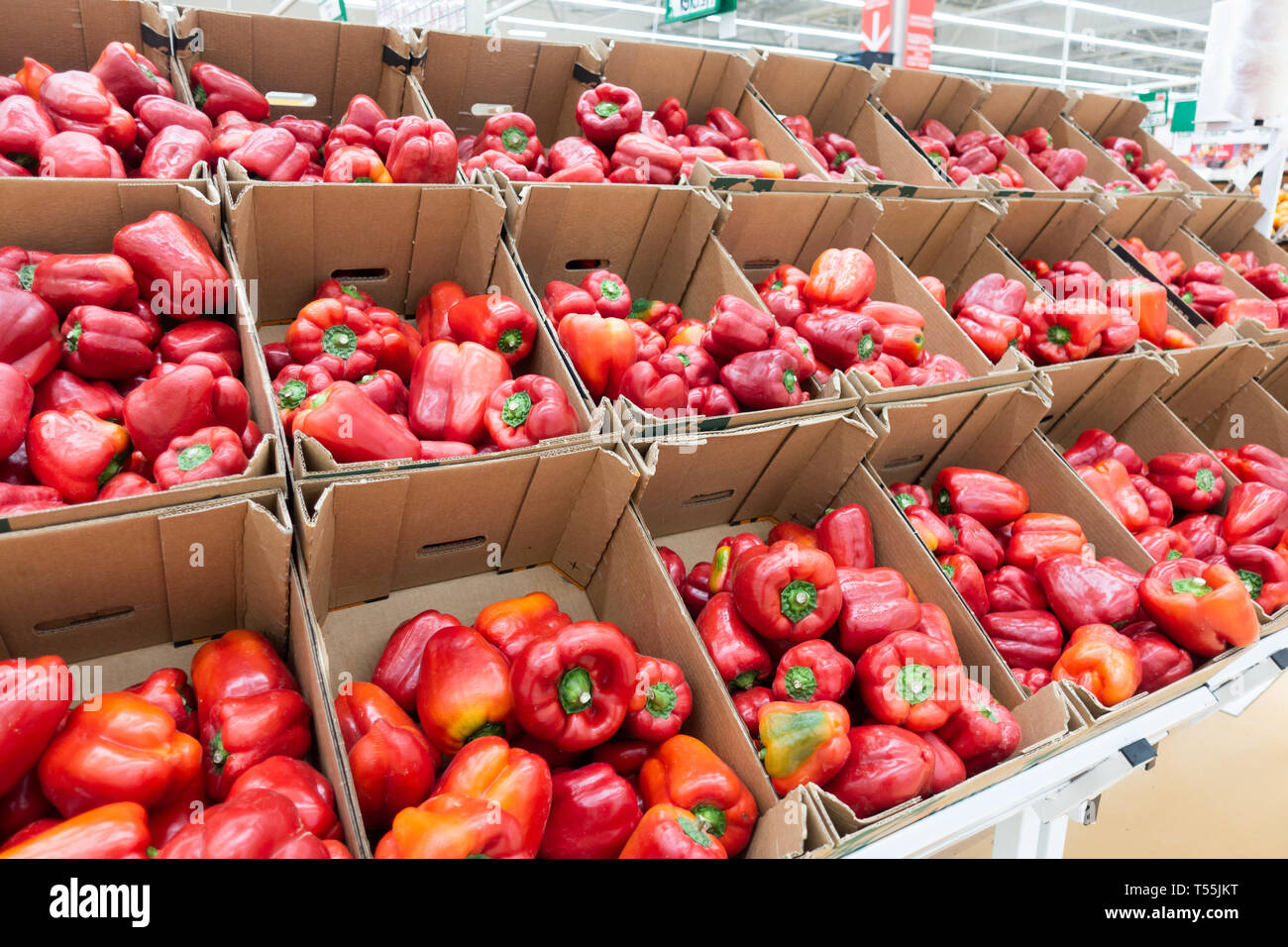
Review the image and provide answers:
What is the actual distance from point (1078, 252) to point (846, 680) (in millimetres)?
2979

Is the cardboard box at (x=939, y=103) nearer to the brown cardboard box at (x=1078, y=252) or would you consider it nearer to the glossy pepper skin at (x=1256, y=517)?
the brown cardboard box at (x=1078, y=252)

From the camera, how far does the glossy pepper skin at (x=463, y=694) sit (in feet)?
5.06

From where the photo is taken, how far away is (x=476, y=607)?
196 centimetres

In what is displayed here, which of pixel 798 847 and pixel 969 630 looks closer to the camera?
pixel 798 847

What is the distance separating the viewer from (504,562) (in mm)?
2014

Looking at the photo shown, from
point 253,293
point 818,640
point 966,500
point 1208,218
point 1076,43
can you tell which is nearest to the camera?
point 818,640

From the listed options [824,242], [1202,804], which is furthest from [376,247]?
[1202,804]

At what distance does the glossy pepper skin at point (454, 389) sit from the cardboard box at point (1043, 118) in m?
3.63

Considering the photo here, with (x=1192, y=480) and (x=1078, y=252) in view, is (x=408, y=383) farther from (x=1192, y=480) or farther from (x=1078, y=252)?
(x=1078, y=252)

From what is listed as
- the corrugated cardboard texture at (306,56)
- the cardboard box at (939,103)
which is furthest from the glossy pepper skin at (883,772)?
the cardboard box at (939,103)

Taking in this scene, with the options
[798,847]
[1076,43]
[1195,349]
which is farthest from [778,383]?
[1076,43]

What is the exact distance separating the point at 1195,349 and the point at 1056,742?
2179mm
